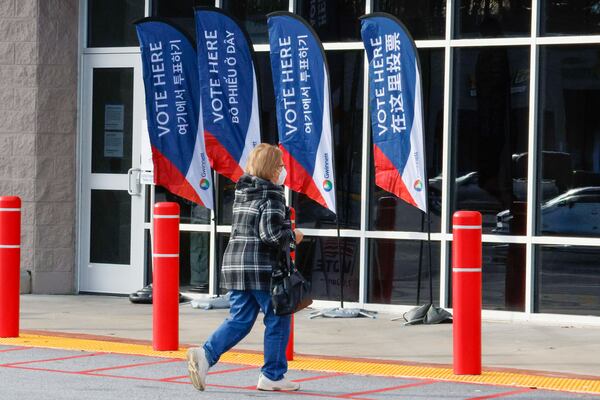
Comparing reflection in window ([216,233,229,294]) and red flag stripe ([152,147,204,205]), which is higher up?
red flag stripe ([152,147,204,205])

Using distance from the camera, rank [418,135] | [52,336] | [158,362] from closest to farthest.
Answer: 1. [158,362]
2. [52,336]
3. [418,135]

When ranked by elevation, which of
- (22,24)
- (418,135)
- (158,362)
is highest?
(22,24)

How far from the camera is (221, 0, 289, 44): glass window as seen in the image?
13789 millimetres

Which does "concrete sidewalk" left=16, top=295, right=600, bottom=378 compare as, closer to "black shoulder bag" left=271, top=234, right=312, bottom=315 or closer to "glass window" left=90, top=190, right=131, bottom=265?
"glass window" left=90, top=190, right=131, bottom=265

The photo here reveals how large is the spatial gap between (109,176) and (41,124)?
3.13ft

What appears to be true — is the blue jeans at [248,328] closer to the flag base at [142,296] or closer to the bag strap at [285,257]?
the bag strap at [285,257]

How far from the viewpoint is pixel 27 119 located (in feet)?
47.1

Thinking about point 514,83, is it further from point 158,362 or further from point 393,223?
point 158,362

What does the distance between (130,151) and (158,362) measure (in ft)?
17.6

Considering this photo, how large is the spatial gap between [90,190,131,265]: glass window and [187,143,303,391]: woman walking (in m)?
6.56

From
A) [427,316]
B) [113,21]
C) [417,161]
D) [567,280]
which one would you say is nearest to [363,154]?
[417,161]

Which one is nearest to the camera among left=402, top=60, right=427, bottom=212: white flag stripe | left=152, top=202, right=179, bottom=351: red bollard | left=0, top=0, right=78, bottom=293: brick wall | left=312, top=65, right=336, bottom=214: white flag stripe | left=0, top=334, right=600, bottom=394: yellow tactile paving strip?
left=0, top=334, right=600, bottom=394: yellow tactile paving strip

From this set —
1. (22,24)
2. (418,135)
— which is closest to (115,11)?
(22,24)

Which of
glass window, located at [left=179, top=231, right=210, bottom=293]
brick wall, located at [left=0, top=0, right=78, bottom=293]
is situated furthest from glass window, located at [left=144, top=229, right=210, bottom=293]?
brick wall, located at [left=0, top=0, right=78, bottom=293]
